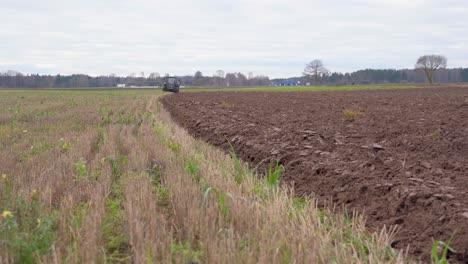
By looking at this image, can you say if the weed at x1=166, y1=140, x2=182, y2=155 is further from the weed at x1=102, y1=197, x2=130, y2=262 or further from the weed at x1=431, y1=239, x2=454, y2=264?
the weed at x1=431, y1=239, x2=454, y2=264

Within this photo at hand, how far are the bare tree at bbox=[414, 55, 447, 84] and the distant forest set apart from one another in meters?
27.0

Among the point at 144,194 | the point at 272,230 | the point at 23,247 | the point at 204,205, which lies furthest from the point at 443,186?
the point at 23,247

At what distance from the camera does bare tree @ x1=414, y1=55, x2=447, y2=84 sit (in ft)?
306

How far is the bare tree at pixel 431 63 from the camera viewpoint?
306 feet

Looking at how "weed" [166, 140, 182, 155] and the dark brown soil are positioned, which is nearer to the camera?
the dark brown soil

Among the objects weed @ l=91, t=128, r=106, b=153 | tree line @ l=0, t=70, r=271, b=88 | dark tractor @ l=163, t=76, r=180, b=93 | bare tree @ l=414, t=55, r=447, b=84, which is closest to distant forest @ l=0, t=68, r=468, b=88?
tree line @ l=0, t=70, r=271, b=88

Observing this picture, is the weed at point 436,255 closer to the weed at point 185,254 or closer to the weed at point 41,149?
the weed at point 185,254

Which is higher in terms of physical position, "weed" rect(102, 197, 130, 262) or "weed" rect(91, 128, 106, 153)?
"weed" rect(91, 128, 106, 153)

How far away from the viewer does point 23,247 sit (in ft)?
10.9

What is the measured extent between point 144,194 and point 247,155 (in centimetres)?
391

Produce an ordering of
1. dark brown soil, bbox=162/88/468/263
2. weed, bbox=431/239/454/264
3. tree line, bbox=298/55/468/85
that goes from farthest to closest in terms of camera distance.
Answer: tree line, bbox=298/55/468/85
dark brown soil, bbox=162/88/468/263
weed, bbox=431/239/454/264

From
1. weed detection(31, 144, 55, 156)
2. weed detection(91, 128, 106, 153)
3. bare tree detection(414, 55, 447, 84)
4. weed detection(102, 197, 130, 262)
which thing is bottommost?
weed detection(102, 197, 130, 262)

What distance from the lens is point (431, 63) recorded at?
9412 cm

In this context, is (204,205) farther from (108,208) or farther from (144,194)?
(108,208)
